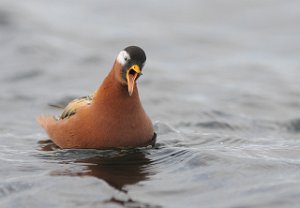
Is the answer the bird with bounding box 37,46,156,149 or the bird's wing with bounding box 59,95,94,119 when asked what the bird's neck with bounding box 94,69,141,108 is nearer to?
the bird with bounding box 37,46,156,149

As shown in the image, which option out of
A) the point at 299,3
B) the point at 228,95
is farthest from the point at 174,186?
the point at 299,3

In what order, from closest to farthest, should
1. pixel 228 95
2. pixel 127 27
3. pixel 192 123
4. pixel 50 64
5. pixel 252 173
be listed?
pixel 252 173 → pixel 192 123 → pixel 228 95 → pixel 50 64 → pixel 127 27

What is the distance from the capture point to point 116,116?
10352mm

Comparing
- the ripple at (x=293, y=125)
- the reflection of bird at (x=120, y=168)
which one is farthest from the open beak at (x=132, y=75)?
the ripple at (x=293, y=125)

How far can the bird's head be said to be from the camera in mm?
10023

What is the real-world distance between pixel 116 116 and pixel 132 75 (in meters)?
0.61

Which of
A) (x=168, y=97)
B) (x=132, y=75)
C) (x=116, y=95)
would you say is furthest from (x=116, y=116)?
(x=168, y=97)

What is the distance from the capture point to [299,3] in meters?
24.5

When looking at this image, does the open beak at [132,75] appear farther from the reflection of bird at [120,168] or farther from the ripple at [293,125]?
the ripple at [293,125]

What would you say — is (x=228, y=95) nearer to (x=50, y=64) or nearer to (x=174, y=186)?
(x=50, y=64)

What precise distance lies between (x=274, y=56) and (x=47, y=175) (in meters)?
11.5

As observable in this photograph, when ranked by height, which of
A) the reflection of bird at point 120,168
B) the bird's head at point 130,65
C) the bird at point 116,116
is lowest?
the reflection of bird at point 120,168

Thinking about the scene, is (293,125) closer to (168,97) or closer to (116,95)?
(168,97)

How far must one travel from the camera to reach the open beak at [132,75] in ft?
33.0
